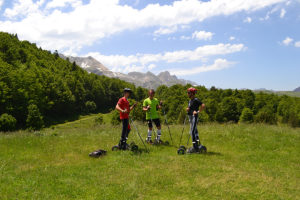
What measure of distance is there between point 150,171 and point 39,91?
80641mm

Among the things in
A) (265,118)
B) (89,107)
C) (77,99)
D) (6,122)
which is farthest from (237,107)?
(77,99)

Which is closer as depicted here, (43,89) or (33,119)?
(33,119)

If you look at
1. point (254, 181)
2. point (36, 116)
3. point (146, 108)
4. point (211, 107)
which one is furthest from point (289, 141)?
point (211, 107)

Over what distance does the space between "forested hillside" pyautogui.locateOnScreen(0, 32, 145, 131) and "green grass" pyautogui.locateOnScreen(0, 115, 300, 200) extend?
50.7 meters

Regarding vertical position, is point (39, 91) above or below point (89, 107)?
above

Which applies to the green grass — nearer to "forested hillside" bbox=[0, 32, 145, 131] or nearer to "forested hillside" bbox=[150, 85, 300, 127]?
"forested hillside" bbox=[150, 85, 300, 127]

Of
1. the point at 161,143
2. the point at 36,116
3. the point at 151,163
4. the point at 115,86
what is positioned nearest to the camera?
the point at 151,163

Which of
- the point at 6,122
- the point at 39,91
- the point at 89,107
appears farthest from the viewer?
the point at 89,107

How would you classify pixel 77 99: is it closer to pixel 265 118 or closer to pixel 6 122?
pixel 6 122

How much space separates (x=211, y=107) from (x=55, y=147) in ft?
248

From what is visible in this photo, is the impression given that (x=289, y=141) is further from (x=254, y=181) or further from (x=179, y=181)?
(x=179, y=181)

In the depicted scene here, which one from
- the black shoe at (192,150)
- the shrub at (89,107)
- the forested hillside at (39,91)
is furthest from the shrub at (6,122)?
the shrub at (89,107)

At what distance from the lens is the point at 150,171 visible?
30.2ft

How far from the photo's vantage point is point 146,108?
13.3m
